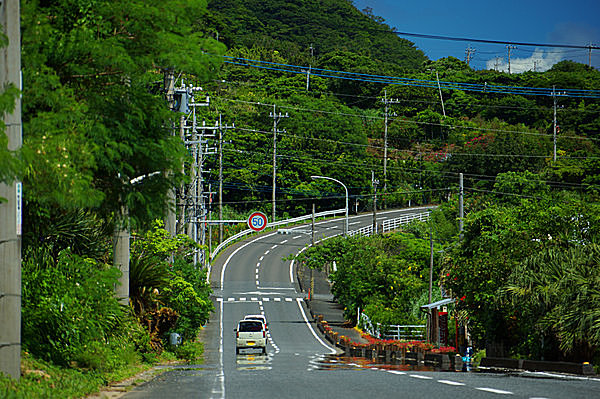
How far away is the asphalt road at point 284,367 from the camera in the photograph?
45.6ft

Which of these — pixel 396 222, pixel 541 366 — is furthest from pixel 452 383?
pixel 396 222

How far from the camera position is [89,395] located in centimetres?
1363

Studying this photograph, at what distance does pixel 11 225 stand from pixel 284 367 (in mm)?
13294

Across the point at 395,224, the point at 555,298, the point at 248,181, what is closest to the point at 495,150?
the point at 395,224

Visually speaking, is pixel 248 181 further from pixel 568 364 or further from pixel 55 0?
pixel 55 0

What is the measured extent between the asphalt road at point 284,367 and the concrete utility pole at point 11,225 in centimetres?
253

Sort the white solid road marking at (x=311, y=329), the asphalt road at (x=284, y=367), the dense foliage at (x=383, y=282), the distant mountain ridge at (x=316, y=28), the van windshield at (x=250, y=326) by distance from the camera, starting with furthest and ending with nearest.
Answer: the distant mountain ridge at (x=316, y=28) → the dense foliage at (x=383, y=282) → the white solid road marking at (x=311, y=329) → the van windshield at (x=250, y=326) → the asphalt road at (x=284, y=367)

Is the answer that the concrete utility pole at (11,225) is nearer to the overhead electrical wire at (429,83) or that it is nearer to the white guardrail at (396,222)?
the white guardrail at (396,222)

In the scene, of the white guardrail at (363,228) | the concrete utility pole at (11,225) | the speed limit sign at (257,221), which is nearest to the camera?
the concrete utility pole at (11,225)

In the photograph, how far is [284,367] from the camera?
2398 cm

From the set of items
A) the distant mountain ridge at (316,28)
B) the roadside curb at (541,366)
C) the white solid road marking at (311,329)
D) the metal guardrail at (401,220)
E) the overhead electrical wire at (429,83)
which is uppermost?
the distant mountain ridge at (316,28)

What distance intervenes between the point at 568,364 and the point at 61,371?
14.4m

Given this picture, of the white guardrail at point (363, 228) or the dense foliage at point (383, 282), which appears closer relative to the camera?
the dense foliage at point (383, 282)

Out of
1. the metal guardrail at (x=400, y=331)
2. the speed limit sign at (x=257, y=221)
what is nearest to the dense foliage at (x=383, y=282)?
the metal guardrail at (x=400, y=331)
